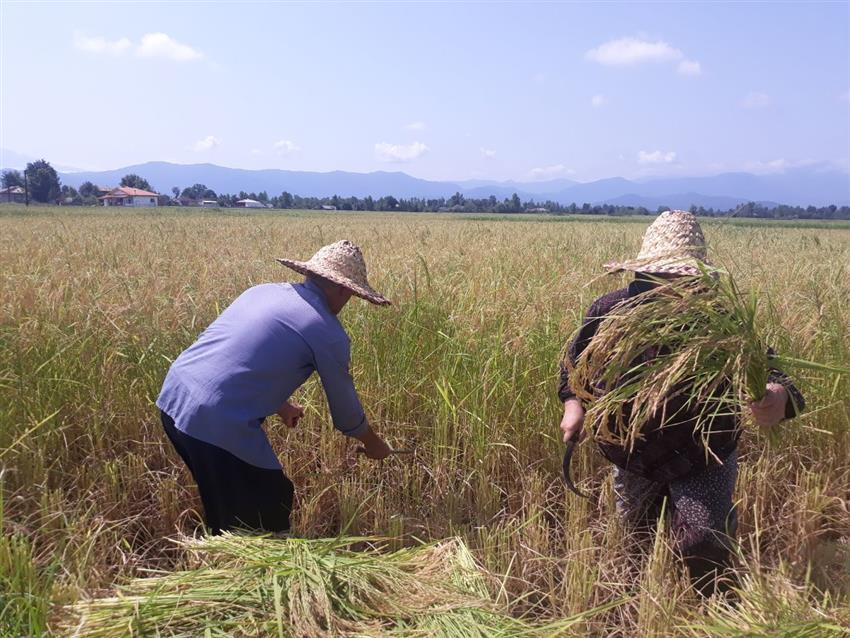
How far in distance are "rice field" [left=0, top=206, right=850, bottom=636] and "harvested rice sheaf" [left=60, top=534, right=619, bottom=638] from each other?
99 mm

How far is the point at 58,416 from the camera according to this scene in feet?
9.43

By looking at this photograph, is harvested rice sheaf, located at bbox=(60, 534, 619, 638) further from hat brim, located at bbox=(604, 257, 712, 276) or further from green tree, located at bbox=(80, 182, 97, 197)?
green tree, located at bbox=(80, 182, 97, 197)

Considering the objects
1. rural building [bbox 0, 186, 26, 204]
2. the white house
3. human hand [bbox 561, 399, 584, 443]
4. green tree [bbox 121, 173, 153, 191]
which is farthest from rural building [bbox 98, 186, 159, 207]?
human hand [bbox 561, 399, 584, 443]

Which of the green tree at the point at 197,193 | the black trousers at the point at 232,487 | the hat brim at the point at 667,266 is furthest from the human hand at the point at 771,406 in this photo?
the green tree at the point at 197,193

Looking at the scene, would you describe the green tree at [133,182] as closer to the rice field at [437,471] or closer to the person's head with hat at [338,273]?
the rice field at [437,471]

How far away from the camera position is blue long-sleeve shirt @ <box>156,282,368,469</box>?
2305 mm

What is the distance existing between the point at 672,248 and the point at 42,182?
87.6 m

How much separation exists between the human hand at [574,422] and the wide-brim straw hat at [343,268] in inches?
31.2

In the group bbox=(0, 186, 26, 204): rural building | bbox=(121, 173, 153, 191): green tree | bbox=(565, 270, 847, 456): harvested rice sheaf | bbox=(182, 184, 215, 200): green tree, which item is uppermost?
bbox=(121, 173, 153, 191): green tree

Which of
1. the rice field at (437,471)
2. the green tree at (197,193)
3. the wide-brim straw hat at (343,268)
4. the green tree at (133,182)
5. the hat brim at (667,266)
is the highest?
the green tree at (133,182)

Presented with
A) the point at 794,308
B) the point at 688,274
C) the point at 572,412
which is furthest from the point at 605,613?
the point at 794,308

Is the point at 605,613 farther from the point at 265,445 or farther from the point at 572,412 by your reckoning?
the point at 265,445

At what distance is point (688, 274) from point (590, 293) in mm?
2129

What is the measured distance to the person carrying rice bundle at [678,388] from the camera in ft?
6.07
